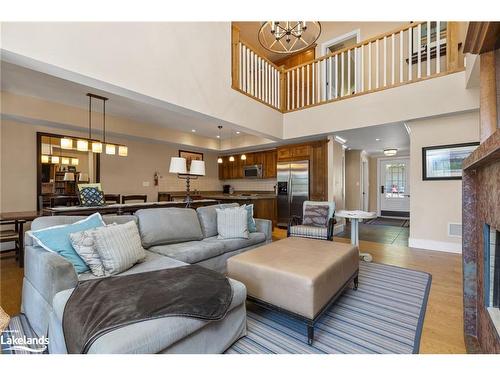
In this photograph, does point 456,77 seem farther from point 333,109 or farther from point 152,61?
point 152,61

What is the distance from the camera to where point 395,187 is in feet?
27.1

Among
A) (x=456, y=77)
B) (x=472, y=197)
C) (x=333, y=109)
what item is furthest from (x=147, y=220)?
A: (x=456, y=77)

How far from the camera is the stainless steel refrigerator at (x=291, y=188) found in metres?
5.84

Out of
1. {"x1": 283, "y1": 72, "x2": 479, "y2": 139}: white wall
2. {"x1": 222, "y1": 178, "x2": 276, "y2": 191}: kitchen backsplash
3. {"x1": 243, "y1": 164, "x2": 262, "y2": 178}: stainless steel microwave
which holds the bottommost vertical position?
{"x1": 222, "y1": 178, "x2": 276, "y2": 191}: kitchen backsplash

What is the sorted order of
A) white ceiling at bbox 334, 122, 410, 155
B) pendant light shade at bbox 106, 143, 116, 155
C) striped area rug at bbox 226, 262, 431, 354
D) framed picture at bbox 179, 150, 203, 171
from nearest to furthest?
striped area rug at bbox 226, 262, 431, 354
pendant light shade at bbox 106, 143, 116, 155
white ceiling at bbox 334, 122, 410, 155
framed picture at bbox 179, 150, 203, 171

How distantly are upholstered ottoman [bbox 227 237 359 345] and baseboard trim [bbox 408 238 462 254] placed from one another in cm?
260

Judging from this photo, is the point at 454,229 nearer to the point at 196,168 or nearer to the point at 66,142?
the point at 196,168

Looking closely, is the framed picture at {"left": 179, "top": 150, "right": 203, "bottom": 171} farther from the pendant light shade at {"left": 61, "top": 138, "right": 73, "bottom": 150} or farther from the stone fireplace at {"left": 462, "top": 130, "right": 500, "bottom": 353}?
the stone fireplace at {"left": 462, "top": 130, "right": 500, "bottom": 353}

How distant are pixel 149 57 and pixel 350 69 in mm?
3965

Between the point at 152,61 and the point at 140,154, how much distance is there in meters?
3.77

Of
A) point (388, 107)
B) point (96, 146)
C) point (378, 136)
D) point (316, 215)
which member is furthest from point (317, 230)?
point (96, 146)

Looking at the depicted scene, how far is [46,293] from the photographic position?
159 centimetres

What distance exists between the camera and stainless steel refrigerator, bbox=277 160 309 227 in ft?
19.2

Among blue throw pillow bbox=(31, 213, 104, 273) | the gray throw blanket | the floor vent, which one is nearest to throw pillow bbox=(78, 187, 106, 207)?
blue throw pillow bbox=(31, 213, 104, 273)
